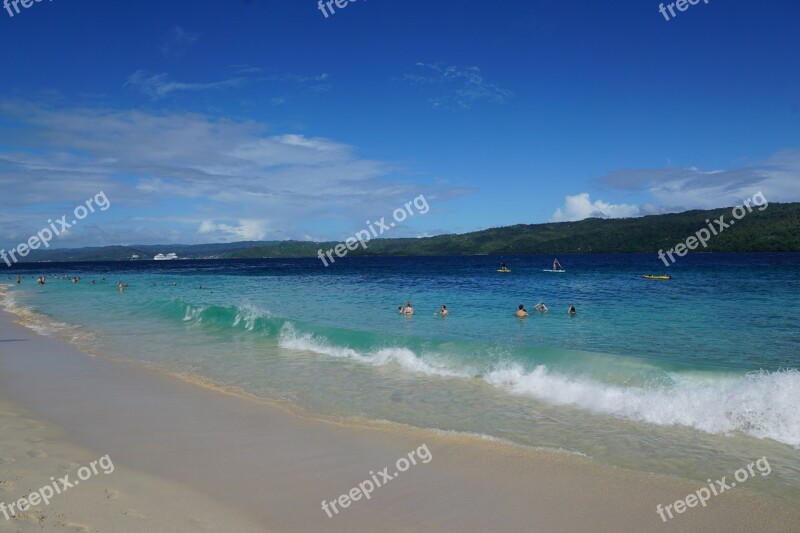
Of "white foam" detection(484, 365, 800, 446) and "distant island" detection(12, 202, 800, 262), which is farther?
"distant island" detection(12, 202, 800, 262)

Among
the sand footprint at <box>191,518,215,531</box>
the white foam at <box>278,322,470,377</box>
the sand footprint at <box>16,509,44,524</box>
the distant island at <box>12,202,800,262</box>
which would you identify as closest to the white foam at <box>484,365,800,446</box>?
the white foam at <box>278,322,470,377</box>

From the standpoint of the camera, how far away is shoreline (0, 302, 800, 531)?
19.9 ft

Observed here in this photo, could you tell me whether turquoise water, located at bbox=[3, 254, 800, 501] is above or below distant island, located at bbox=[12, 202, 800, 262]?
below

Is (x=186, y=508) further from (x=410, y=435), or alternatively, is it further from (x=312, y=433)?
(x=410, y=435)

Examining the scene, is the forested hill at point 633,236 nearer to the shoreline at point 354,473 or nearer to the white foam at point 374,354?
the white foam at point 374,354

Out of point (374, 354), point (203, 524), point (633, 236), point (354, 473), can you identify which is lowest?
point (354, 473)

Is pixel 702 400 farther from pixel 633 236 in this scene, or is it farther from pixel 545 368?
pixel 633 236

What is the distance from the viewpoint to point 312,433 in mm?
9117

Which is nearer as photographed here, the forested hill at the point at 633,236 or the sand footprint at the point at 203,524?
the sand footprint at the point at 203,524

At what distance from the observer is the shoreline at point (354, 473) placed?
606cm

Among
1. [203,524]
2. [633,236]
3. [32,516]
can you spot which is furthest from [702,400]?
[633,236]

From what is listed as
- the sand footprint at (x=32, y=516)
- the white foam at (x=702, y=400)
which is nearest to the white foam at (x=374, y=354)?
the white foam at (x=702, y=400)

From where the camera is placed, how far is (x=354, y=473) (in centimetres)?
738

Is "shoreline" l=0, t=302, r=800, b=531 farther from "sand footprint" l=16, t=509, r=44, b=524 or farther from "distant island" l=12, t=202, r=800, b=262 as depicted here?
"distant island" l=12, t=202, r=800, b=262
